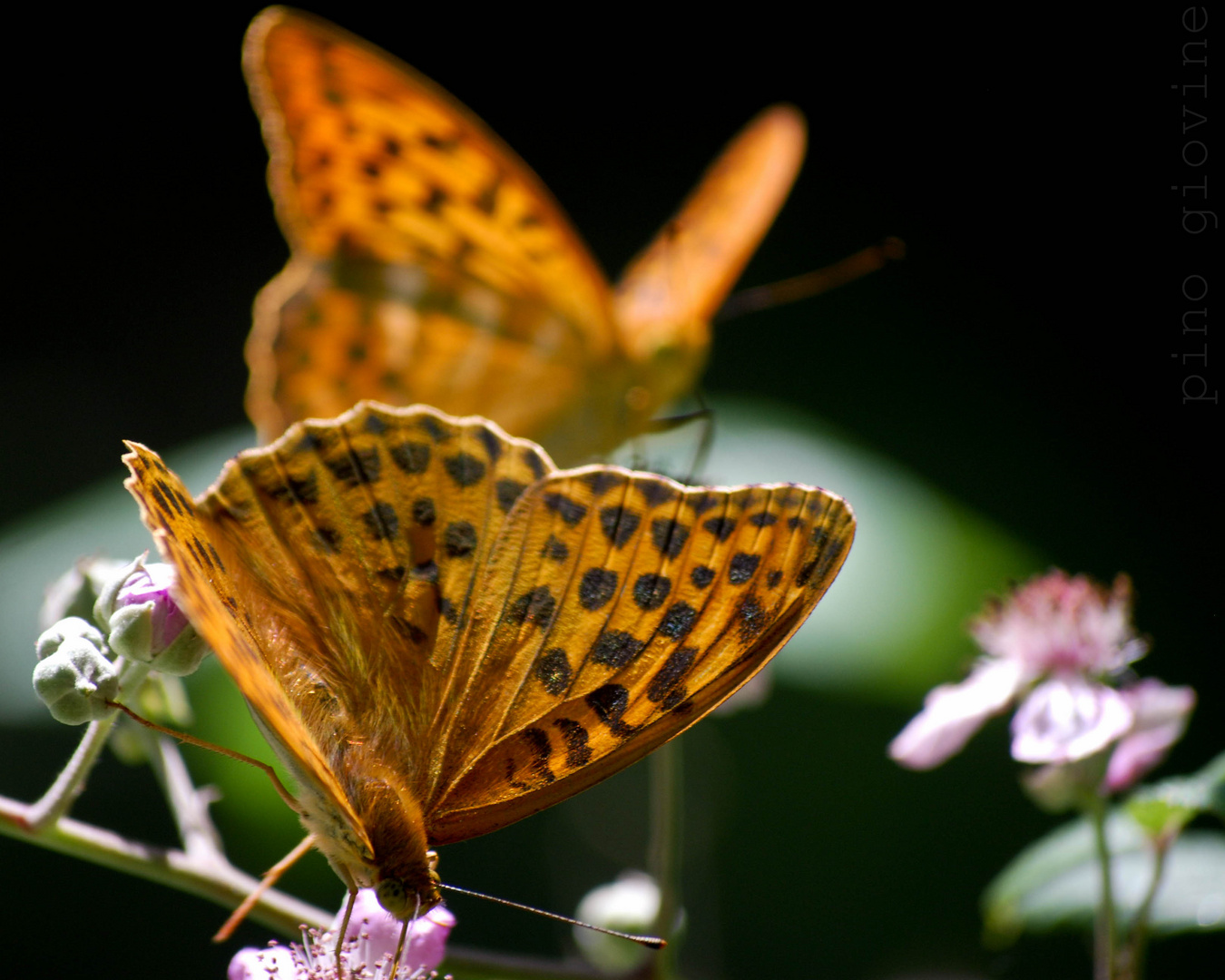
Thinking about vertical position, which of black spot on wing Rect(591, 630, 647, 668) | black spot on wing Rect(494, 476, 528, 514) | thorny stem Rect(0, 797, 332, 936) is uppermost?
black spot on wing Rect(494, 476, 528, 514)

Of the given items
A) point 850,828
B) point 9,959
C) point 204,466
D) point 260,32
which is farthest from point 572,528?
point 9,959

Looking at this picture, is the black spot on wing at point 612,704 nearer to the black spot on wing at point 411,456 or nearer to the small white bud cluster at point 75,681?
the black spot on wing at point 411,456

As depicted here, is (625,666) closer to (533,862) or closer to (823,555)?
(823,555)

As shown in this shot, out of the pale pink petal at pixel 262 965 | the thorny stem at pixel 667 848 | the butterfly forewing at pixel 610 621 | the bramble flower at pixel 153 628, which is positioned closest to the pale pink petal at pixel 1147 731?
the thorny stem at pixel 667 848

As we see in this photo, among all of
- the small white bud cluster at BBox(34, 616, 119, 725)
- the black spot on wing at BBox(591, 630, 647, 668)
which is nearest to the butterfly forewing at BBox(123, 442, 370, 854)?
the small white bud cluster at BBox(34, 616, 119, 725)

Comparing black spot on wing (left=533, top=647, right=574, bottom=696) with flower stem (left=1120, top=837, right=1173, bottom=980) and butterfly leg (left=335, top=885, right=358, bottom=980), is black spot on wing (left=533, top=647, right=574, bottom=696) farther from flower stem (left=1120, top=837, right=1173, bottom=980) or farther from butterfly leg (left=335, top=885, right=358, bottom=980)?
flower stem (left=1120, top=837, right=1173, bottom=980)

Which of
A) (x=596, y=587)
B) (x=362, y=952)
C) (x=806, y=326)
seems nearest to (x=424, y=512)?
(x=596, y=587)

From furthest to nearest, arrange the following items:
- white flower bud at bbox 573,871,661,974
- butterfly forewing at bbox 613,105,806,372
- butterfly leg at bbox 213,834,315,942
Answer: butterfly forewing at bbox 613,105,806,372 → white flower bud at bbox 573,871,661,974 → butterfly leg at bbox 213,834,315,942
